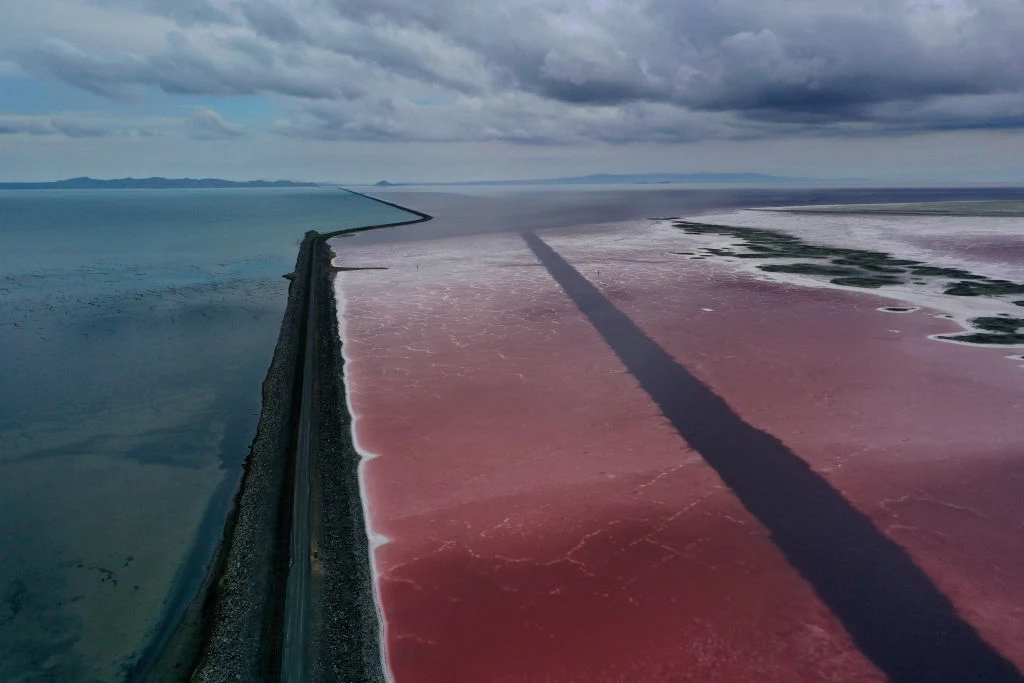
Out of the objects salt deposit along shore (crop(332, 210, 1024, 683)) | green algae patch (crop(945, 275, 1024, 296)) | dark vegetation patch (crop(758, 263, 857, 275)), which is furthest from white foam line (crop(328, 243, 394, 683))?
green algae patch (crop(945, 275, 1024, 296))

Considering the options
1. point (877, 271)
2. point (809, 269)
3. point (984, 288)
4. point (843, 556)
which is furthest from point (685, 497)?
point (877, 271)

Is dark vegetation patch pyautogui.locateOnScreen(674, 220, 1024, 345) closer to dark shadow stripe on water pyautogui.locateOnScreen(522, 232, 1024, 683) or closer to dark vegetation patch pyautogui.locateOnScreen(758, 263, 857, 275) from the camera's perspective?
dark vegetation patch pyautogui.locateOnScreen(758, 263, 857, 275)

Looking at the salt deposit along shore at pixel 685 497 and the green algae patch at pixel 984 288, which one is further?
the green algae patch at pixel 984 288

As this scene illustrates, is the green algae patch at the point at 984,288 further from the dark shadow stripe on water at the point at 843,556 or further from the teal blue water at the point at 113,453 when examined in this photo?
the teal blue water at the point at 113,453

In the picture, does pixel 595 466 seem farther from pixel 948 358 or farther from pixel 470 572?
pixel 948 358

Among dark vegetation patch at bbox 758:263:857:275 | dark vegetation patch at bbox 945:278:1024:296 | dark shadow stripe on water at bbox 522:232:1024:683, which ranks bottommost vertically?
dark shadow stripe on water at bbox 522:232:1024:683

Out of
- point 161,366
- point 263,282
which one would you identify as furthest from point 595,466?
point 263,282

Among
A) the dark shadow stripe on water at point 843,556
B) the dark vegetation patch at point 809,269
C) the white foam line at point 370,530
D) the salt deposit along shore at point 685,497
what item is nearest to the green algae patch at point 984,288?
the salt deposit along shore at point 685,497
